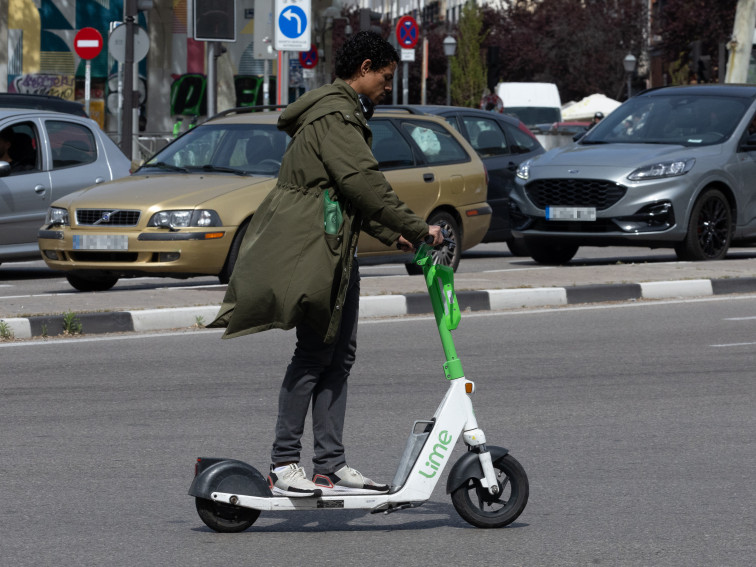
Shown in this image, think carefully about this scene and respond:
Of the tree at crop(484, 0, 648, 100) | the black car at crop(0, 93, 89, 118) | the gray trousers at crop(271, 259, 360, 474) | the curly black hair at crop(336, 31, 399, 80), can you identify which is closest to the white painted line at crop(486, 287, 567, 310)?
the black car at crop(0, 93, 89, 118)

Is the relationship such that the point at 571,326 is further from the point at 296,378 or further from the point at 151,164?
the point at 296,378

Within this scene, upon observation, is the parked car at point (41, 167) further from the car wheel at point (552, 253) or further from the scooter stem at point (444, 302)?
the scooter stem at point (444, 302)

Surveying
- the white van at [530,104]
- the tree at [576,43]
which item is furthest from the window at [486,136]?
the tree at [576,43]

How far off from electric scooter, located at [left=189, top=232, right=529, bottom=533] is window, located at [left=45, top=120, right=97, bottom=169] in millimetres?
11034

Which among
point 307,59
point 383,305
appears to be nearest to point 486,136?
point 383,305

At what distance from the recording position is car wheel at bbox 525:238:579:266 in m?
16.9

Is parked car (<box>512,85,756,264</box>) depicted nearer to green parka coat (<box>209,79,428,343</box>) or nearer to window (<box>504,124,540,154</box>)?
window (<box>504,124,540,154</box>)

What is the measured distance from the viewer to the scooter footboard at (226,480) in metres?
5.18

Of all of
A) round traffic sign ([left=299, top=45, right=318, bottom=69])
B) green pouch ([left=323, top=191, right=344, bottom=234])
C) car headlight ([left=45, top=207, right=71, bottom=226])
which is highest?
green pouch ([left=323, top=191, right=344, bottom=234])

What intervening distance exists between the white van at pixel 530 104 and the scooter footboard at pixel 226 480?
45.4 metres

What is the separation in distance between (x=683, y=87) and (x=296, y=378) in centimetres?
1296

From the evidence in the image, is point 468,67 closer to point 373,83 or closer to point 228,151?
→ point 228,151

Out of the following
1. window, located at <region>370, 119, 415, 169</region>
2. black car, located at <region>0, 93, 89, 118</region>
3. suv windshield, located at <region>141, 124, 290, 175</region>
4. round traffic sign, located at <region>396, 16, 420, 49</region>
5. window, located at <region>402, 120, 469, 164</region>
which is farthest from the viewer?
round traffic sign, located at <region>396, 16, 420, 49</region>

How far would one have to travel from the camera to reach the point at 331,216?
5168 millimetres
